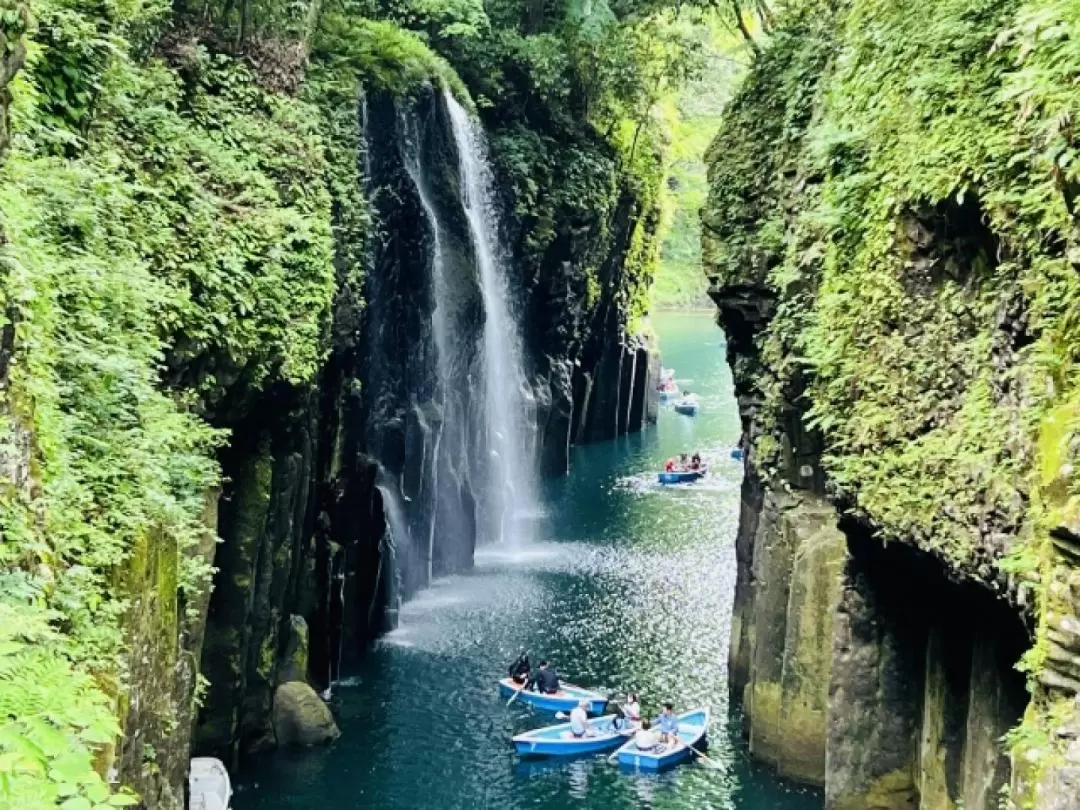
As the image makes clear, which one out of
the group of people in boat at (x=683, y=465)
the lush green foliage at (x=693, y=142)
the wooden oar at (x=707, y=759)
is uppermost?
the lush green foliage at (x=693, y=142)

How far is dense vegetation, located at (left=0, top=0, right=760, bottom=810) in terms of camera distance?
21.3 feet


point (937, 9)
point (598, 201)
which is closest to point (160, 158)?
point (937, 9)

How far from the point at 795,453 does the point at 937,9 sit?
7.74 metres

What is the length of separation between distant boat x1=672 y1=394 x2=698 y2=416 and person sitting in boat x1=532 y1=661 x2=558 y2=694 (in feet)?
142

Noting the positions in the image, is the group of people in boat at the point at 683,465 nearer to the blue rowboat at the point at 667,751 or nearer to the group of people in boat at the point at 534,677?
the group of people in boat at the point at 534,677

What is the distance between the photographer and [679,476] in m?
42.4

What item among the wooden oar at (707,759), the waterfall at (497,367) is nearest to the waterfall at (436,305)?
the waterfall at (497,367)

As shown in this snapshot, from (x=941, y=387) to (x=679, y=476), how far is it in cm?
3085

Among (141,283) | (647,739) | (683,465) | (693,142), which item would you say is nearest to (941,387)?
(141,283)

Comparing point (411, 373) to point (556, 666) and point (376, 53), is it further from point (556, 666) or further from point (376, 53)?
point (556, 666)

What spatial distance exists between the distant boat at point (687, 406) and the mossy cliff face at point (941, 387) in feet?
148

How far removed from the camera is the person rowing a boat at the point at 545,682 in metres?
20.5

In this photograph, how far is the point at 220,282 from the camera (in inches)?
572

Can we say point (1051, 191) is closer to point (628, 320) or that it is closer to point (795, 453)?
point (795, 453)
